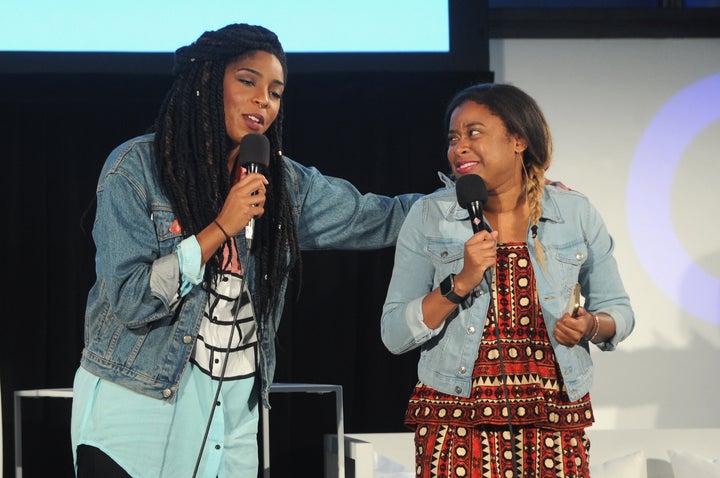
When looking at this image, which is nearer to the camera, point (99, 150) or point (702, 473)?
point (702, 473)

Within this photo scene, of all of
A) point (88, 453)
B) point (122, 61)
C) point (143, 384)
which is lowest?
point (88, 453)

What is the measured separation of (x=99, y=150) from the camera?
12.7 feet

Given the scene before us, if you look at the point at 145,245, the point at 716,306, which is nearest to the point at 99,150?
the point at 145,245

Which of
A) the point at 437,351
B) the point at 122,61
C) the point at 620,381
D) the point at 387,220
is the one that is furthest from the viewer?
the point at 620,381

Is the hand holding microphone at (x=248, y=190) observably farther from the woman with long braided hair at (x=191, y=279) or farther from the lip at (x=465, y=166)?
the lip at (x=465, y=166)

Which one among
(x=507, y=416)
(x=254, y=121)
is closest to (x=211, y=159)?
(x=254, y=121)

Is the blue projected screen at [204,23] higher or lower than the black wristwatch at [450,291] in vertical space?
higher

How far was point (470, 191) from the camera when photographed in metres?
1.88

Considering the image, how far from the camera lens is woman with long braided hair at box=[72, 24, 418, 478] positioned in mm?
1867

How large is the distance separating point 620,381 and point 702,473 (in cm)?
94

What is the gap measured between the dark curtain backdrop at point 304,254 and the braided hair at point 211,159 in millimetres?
1626

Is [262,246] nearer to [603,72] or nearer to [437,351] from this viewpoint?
[437,351]

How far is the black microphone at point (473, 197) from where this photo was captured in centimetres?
187

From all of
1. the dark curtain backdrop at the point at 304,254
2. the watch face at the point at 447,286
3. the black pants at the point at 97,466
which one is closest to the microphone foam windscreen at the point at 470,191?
the watch face at the point at 447,286
